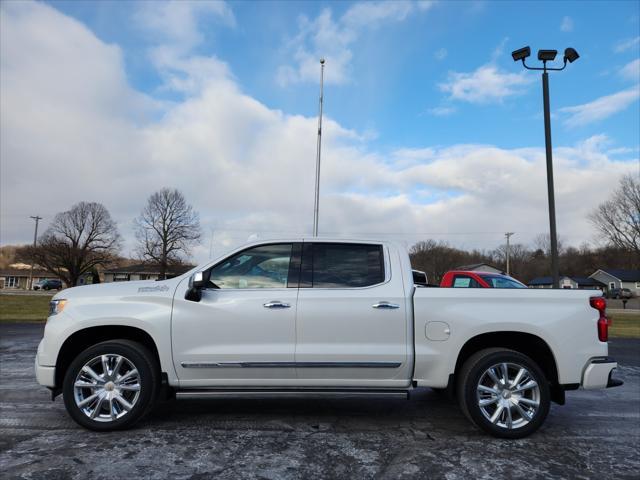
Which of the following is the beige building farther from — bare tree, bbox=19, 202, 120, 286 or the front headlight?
the front headlight

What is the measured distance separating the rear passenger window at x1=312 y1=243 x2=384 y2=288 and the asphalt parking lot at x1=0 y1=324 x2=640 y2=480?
1374 mm

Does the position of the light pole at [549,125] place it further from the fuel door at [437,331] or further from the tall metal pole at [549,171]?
the fuel door at [437,331]

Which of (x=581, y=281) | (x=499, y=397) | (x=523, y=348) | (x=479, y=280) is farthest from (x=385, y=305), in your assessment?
(x=581, y=281)

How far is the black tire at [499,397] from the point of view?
4.09m

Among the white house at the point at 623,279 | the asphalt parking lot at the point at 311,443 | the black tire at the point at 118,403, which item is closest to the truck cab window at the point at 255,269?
the black tire at the point at 118,403

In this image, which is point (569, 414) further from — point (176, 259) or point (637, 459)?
point (176, 259)

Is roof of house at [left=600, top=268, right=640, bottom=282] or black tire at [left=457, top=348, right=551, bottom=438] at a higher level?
roof of house at [left=600, top=268, right=640, bottom=282]

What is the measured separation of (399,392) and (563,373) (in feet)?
4.95

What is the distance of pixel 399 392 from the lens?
13.7 feet

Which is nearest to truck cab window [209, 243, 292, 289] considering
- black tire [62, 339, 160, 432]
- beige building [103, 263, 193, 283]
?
black tire [62, 339, 160, 432]

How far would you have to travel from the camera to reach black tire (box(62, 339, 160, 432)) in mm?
4090

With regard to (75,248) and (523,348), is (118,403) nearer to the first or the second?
(523,348)

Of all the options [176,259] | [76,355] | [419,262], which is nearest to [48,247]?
[176,259]

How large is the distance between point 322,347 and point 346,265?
844 mm
